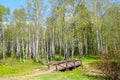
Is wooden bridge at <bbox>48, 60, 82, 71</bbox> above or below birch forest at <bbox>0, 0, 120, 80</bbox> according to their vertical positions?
below

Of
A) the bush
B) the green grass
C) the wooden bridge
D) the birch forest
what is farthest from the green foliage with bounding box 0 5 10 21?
the bush

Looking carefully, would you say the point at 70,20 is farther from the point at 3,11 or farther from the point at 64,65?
the point at 3,11

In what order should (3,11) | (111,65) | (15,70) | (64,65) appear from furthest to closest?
1. (3,11)
2. (64,65)
3. (15,70)
4. (111,65)

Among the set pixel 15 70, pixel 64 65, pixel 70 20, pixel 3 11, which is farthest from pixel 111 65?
pixel 3 11

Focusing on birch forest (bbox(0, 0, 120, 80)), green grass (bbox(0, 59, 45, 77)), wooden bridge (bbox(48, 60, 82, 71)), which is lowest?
green grass (bbox(0, 59, 45, 77))

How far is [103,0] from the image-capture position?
195 ft

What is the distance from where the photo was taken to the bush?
22844 mm

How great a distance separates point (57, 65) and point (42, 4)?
24.1 m

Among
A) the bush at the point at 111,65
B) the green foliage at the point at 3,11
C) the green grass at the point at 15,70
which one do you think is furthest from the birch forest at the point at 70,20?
the bush at the point at 111,65

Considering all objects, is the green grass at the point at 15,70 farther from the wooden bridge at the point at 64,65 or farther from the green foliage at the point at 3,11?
the green foliage at the point at 3,11

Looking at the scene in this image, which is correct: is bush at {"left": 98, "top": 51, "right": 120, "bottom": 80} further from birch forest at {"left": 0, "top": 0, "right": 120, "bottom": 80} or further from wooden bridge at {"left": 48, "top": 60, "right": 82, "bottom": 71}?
birch forest at {"left": 0, "top": 0, "right": 120, "bottom": 80}

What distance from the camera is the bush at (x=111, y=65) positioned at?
22844 mm

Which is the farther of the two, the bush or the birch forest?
the birch forest

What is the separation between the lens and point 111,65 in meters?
23.3
